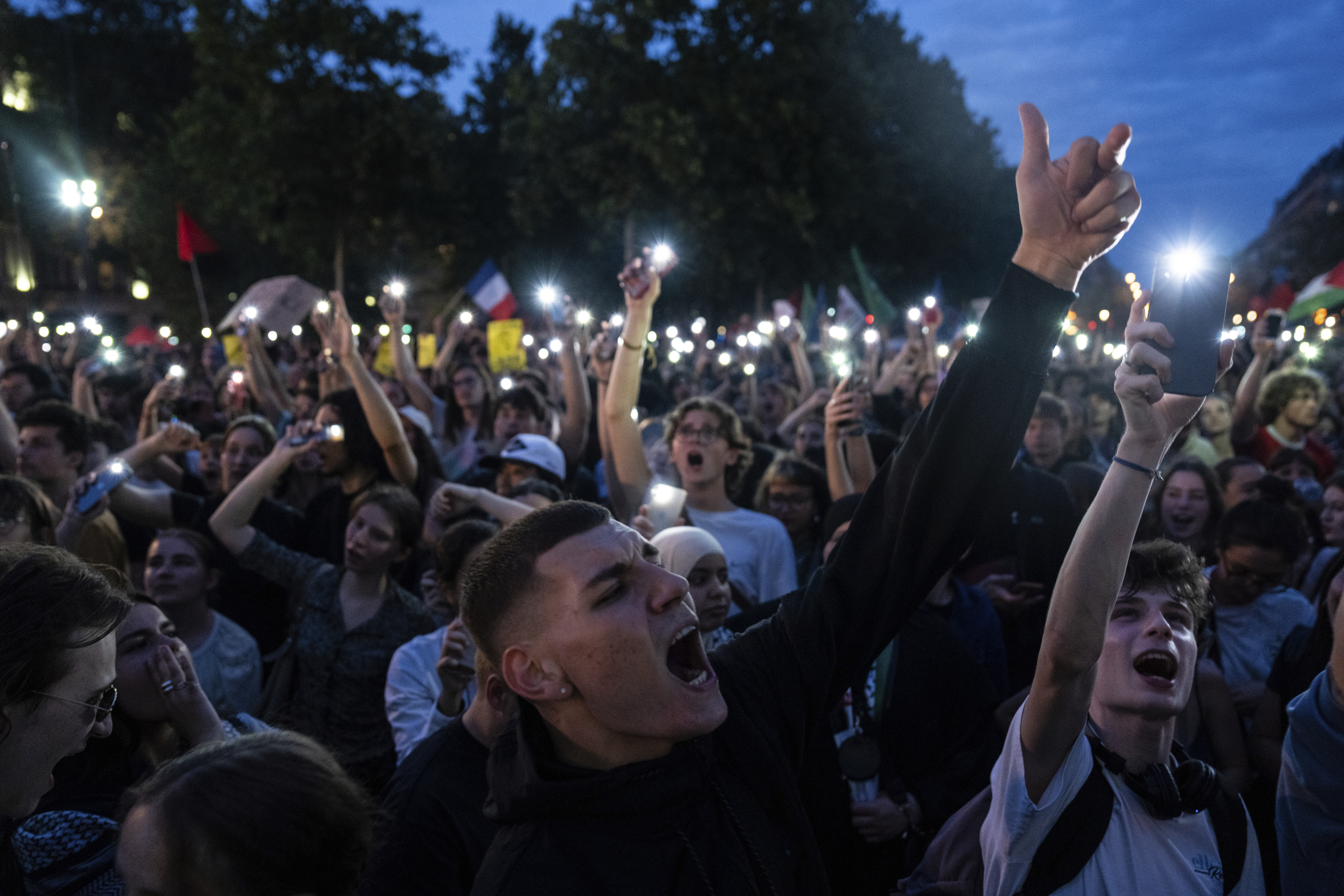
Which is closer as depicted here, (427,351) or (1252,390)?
(1252,390)

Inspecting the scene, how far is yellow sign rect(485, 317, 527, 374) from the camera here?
1041 cm

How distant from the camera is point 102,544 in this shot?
446 centimetres

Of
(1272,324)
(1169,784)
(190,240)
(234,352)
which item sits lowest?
(1169,784)

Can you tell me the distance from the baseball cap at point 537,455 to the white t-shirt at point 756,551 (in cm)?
100

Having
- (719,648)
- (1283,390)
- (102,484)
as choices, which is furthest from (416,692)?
(1283,390)

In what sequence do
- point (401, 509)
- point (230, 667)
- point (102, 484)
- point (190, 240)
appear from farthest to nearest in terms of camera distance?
point (190, 240), point (401, 509), point (102, 484), point (230, 667)

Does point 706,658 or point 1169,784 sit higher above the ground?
point 706,658

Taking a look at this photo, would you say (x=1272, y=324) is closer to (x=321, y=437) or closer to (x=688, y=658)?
(x=321, y=437)

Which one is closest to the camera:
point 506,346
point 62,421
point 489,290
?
point 62,421

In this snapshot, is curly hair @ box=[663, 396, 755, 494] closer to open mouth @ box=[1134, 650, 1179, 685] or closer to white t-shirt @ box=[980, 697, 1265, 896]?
open mouth @ box=[1134, 650, 1179, 685]

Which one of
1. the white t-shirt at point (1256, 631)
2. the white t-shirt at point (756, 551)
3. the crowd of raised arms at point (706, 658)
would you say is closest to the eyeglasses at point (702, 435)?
the crowd of raised arms at point (706, 658)

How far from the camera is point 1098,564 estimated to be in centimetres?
197

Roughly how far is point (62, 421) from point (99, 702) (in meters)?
3.46

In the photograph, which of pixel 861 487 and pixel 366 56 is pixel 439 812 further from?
pixel 366 56
